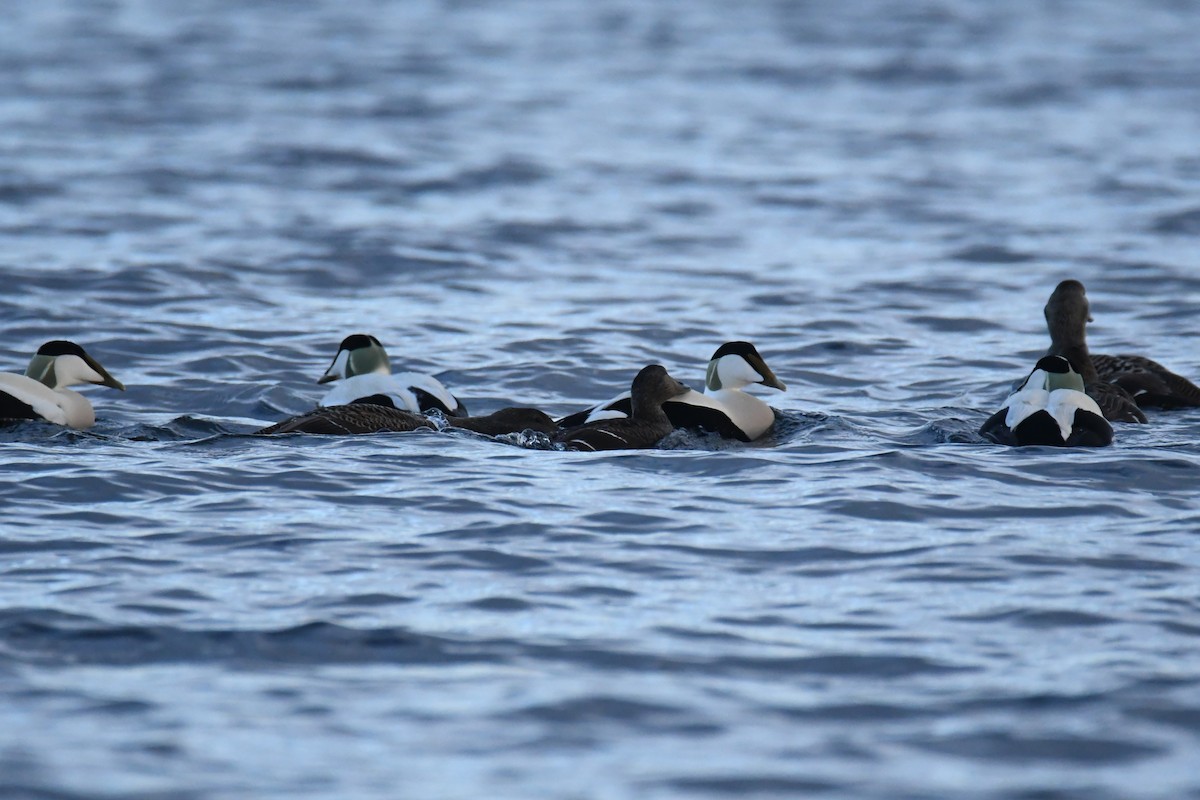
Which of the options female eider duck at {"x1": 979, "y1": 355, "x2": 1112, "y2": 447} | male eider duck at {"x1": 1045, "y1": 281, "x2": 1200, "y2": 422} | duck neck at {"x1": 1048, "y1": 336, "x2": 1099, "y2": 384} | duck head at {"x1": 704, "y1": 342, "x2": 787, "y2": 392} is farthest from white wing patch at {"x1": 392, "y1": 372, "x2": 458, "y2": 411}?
duck neck at {"x1": 1048, "y1": 336, "x2": 1099, "y2": 384}

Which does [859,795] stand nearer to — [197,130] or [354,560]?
[354,560]

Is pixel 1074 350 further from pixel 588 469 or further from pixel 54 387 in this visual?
pixel 54 387

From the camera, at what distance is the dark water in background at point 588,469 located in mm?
5570

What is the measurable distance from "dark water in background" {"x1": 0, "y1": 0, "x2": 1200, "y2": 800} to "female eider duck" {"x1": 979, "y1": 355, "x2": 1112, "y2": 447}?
25cm

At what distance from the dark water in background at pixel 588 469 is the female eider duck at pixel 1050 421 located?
25 centimetres

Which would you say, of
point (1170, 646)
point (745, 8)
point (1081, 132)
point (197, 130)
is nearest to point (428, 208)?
point (197, 130)

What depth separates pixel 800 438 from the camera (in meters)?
10.2

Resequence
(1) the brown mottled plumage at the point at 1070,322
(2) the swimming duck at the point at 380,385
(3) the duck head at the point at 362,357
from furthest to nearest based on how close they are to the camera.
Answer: (1) the brown mottled plumage at the point at 1070,322, (3) the duck head at the point at 362,357, (2) the swimming duck at the point at 380,385

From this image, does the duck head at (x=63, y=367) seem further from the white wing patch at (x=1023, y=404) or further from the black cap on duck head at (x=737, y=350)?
Answer: the white wing patch at (x=1023, y=404)

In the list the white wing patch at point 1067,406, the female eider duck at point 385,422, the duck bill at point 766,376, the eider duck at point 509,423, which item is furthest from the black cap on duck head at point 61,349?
the white wing patch at point 1067,406

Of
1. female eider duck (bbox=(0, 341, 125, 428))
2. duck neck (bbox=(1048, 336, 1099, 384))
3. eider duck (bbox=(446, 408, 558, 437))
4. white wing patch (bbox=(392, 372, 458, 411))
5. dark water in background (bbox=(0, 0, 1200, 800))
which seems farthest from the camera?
duck neck (bbox=(1048, 336, 1099, 384))

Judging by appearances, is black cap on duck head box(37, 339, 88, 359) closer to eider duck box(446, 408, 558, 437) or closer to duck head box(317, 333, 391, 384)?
duck head box(317, 333, 391, 384)

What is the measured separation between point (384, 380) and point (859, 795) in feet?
20.4

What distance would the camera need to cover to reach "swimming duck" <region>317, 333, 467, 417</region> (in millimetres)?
10734
